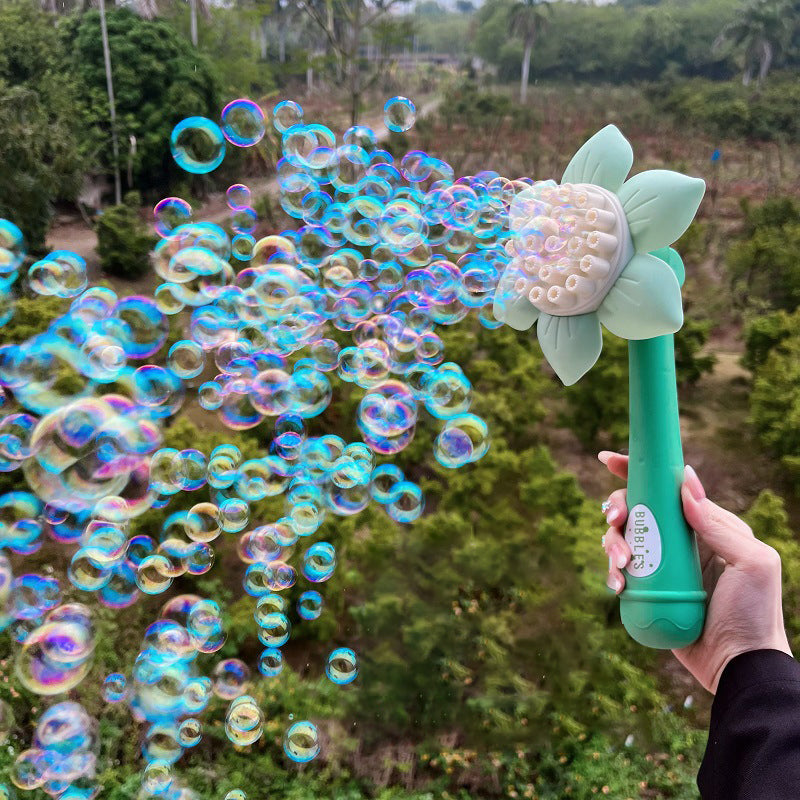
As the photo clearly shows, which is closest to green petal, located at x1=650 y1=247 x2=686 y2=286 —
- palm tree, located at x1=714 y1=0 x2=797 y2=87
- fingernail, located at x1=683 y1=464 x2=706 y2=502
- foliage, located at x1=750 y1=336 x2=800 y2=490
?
fingernail, located at x1=683 y1=464 x2=706 y2=502

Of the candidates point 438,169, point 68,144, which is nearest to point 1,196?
point 68,144

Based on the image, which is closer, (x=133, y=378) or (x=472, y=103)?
(x=133, y=378)

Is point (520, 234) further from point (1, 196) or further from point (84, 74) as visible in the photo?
point (84, 74)

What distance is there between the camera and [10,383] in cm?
304

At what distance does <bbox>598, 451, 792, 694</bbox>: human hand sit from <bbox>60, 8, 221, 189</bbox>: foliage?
966cm

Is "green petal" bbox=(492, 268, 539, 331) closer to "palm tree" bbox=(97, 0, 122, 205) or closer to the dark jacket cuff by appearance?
the dark jacket cuff

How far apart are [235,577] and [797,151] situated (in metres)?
16.0

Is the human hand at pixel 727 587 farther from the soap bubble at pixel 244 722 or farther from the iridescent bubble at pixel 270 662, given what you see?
the iridescent bubble at pixel 270 662

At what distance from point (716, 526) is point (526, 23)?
2218 centimetres

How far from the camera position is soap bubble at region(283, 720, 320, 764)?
3465 mm

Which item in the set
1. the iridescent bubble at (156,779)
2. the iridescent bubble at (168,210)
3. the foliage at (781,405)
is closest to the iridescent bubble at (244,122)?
the iridescent bubble at (168,210)

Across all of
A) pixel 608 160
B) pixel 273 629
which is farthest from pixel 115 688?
pixel 608 160

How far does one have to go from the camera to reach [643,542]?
66.0 inches

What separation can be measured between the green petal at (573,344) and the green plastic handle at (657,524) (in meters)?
0.09
